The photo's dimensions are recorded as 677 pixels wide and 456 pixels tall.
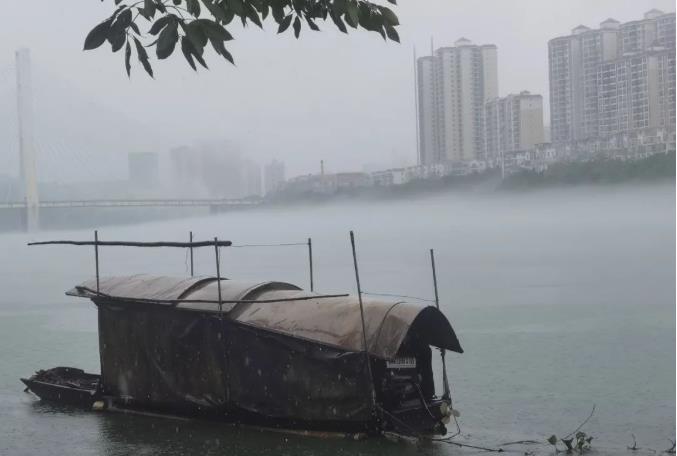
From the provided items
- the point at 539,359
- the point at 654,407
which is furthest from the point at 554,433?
the point at 539,359

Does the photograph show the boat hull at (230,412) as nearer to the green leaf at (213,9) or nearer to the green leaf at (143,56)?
the green leaf at (143,56)

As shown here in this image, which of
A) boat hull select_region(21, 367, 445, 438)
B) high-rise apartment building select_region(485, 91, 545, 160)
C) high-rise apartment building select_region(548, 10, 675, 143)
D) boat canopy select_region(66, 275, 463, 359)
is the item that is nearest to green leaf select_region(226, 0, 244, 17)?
boat canopy select_region(66, 275, 463, 359)

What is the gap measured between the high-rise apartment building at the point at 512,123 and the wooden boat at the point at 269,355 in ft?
134

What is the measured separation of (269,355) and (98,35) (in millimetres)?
3807

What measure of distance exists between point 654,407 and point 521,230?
53.1 metres

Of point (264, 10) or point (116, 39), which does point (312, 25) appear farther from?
point (116, 39)

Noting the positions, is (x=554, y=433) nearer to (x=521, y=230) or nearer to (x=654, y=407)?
(x=654, y=407)

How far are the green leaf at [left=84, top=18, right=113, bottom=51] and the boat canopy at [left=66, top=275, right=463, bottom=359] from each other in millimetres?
3473

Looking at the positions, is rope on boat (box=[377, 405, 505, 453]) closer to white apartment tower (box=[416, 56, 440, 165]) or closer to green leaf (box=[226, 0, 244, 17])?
green leaf (box=[226, 0, 244, 17])

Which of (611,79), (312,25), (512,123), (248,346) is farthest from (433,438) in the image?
(512,123)

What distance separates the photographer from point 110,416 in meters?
7.35

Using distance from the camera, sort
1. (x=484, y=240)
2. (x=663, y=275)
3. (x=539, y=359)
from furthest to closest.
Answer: (x=484, y=240) → (x=663, y=275) → (x=539, y=359)

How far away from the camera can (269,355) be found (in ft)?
20.9

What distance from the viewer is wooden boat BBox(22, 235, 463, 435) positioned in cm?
605
